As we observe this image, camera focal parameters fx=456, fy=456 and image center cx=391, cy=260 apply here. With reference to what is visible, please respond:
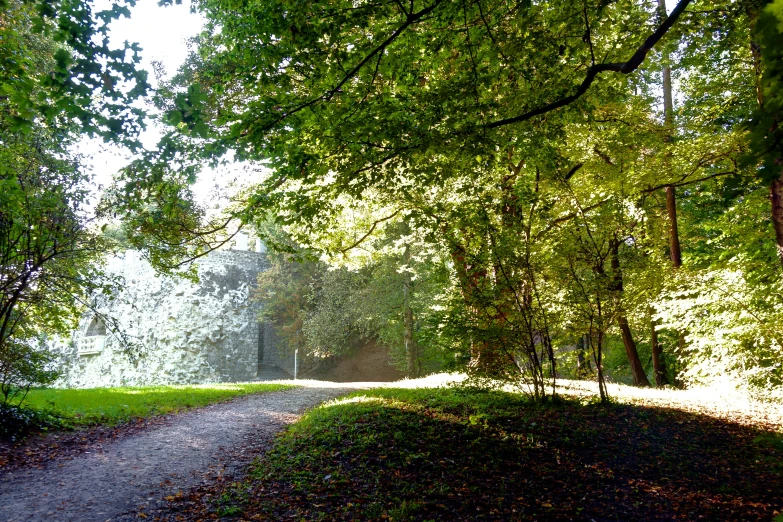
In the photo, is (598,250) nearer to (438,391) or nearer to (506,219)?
(506,219)

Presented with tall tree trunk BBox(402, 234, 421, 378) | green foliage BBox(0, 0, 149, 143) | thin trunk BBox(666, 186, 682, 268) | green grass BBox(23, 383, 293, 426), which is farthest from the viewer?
tall tree trunk BBox(402, 234, 421, 378)

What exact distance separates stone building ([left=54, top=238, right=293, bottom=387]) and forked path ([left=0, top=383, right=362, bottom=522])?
10.1 m

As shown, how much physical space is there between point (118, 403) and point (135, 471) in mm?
4609

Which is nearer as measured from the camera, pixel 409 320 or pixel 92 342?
pixel 409 320

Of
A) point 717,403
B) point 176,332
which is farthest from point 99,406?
point 717,403

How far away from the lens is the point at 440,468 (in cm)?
487

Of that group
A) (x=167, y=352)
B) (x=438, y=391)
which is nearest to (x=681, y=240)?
→ (x=438, y=391)

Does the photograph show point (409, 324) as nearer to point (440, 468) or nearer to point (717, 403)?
point (717, 403)

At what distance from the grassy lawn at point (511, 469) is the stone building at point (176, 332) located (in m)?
12.9

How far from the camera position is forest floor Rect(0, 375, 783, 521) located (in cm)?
413

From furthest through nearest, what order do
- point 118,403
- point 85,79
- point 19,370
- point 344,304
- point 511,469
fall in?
point 344,304
point 118,403
point 19,370
point 511,469
point 85,79

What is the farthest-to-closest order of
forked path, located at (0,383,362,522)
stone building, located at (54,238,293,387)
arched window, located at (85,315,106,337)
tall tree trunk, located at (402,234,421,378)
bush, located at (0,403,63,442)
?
arched window, located at (85,315,106,337) → tall tree trunk, located at (402,234,421,378) → stone building, located at (54,238,293,387) → bush, located at (0,403,63,442) → forked path, located at (0,383,362,522)

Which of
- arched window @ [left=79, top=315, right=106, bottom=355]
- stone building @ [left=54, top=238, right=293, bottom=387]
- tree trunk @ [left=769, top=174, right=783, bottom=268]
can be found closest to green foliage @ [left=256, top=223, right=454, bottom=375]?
stone building @ [left=54, top=238, right=293, bottom=387]

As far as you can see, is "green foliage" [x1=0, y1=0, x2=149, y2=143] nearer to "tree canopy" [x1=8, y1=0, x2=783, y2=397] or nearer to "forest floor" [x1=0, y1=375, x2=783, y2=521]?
"tree canopy" [x1=8, y1=0, x2=783, y2=397]
